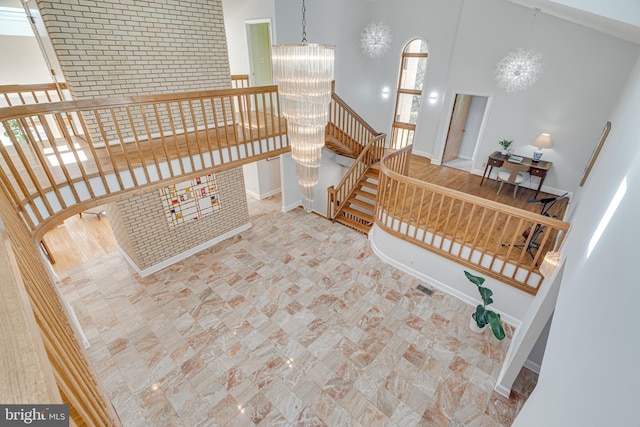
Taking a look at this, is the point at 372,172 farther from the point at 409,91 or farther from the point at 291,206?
the point at 409,91

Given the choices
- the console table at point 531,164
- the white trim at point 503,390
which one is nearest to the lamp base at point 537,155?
the console table at point 531,164

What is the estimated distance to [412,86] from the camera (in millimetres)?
8445

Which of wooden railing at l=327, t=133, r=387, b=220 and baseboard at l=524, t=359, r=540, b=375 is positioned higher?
wooden railing at l=327, t=133, r=387, b=220

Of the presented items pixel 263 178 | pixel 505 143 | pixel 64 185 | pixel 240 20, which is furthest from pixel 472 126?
pixel 64 185

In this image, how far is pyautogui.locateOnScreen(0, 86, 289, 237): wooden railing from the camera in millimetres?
2820

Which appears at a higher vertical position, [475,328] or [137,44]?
[137,44]

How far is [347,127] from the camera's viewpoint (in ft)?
22.4

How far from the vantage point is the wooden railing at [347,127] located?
6480 mm

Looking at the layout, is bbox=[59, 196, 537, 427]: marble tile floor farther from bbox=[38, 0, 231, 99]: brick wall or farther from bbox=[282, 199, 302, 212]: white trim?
bbox=[38, 0, 231, 99]: brick wall

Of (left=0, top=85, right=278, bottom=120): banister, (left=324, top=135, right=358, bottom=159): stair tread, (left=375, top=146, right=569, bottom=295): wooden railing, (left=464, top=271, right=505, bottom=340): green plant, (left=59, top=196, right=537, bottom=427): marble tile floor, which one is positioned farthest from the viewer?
(left=324, top=135, right=358, bottom=159): stair tread

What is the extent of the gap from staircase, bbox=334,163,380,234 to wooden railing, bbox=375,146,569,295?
96 centimetres

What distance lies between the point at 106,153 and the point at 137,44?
1.73 meters

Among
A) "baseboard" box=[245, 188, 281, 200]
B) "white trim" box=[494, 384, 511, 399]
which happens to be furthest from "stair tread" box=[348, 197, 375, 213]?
"white trim" box=[494, 384, 511, 399]

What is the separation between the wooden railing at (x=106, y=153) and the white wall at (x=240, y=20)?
6.72ft
